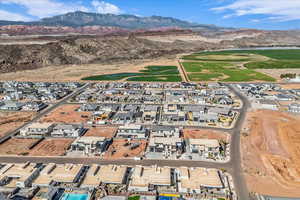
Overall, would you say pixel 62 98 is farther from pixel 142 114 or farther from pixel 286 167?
pixel 286 167

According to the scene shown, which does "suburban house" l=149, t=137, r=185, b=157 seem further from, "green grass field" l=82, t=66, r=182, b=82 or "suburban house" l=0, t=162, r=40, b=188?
"green grass field" l=82, t=66, r=182, b=82

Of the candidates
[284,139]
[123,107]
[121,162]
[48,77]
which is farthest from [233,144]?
[48,77]

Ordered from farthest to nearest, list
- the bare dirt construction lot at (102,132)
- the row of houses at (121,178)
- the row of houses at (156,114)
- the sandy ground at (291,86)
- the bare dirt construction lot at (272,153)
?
1. the sandy ground at (291,86)
2. the row of houses at (156,114)
3. the bare dirt construction lot at (102,132)
4. the bare dirt construction lot at (272,153)
5. the row of houses at (121,178)

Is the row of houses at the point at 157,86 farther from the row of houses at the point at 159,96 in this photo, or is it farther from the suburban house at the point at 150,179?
the suburban house at the point at 150,179

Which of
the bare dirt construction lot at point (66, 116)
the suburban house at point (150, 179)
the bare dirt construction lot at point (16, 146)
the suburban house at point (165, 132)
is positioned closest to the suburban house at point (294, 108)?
the suburban house at point (165, 132)

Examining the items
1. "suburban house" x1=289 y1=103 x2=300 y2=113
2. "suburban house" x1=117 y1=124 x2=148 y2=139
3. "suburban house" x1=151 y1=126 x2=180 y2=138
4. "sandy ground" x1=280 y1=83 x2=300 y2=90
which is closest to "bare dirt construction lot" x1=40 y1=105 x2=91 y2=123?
"suburban house" x1=117 y1=124 x2=148 y2=139

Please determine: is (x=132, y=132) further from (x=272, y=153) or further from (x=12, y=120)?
(x=12, y=120)
